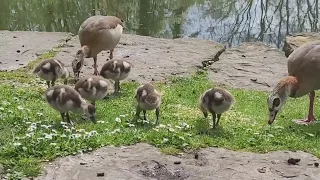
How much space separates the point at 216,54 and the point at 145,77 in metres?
3.14

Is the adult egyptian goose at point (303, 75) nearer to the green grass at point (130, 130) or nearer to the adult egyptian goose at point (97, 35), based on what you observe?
the green grass at point (130, 130)

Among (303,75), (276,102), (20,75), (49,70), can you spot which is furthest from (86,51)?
(303,75)

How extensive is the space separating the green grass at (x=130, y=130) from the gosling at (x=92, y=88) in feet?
1.03

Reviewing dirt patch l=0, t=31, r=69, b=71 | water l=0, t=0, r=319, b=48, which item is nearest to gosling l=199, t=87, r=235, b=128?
dirt patch l=0, t=31, r=69, b=71

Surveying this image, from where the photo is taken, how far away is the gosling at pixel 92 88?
31.0 ft

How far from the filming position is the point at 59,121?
8828 millimetres

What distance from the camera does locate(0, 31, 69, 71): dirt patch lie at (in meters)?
13.5

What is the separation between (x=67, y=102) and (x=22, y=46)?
273 inches

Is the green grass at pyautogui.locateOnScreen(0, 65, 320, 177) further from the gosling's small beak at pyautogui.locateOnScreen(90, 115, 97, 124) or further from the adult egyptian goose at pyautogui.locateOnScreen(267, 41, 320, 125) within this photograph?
the adult egyptian goose at pyautogui.locateOnScreen(267, 41, 320, 125)

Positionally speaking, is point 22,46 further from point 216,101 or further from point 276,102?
point 276,102

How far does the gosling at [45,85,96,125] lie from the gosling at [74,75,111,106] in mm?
724

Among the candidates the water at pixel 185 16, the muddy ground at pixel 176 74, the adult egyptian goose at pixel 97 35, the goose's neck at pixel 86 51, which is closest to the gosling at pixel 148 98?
the muddy ground at pixel 176 74

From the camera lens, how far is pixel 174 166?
23.1 ft

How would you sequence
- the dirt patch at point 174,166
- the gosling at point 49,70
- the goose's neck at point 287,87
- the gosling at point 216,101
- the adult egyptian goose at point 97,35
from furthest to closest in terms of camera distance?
the adult egyptian goose at point 97,35
the gosling at point 49,70
the goose's neck at point 287,87
the gosling at point 216,101
the dirt patch at point 174,166
